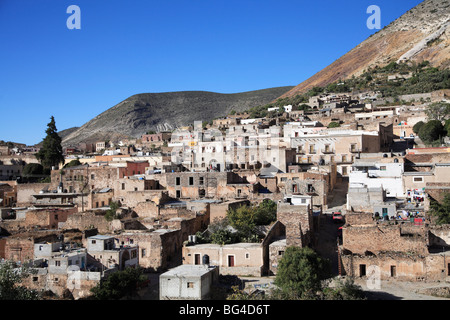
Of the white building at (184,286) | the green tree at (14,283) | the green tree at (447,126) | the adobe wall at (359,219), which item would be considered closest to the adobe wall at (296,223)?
the adobe wall at (359,219)

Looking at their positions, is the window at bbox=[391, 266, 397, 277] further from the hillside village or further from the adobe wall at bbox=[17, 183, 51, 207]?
the adobe wall at bbox=[17, 183, 51, 207]

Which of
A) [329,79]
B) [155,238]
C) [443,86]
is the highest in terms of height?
[329,79]

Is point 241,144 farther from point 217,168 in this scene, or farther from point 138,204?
point 138,204

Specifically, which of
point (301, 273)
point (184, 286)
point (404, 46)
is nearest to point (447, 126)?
point (301, 273)

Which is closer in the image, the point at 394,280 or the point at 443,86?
the point at 394,280

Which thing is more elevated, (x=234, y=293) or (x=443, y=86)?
(x=443, y=86)

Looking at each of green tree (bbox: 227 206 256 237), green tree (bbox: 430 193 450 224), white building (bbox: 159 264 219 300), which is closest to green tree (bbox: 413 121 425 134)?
green tree (bbox: 430 193 450 224)

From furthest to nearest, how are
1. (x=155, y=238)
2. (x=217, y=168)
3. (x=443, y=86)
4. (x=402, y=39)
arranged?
(x=402, y=39) → (x=443, y=86) → (x=217, y=168) → (x=155, y=238)
